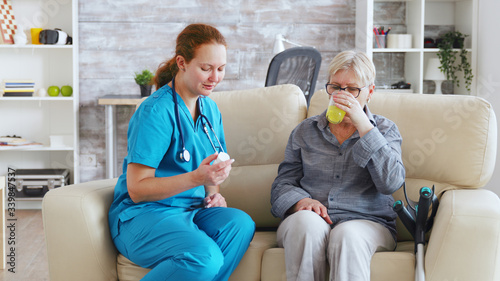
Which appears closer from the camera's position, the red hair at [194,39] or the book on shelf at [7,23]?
the red hair at [194,39]

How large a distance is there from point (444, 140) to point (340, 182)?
0.45 meters

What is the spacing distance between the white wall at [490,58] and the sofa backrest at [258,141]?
84.4 inches

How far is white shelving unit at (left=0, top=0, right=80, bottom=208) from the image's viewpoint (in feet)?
14.2

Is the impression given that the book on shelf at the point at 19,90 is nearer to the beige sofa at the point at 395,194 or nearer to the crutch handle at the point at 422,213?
the beige sofa at the point at 395,194

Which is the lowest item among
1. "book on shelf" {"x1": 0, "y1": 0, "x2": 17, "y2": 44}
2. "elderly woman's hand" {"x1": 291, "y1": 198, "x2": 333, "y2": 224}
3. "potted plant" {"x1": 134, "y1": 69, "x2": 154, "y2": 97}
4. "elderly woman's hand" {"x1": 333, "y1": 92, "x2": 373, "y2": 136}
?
"elderly woman's hand" {"x1": 291, "y1": 198, "x2": 333, "y2": 224}

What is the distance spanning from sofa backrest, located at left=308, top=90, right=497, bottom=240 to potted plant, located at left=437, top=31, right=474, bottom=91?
224cm

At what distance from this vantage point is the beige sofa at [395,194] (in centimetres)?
165

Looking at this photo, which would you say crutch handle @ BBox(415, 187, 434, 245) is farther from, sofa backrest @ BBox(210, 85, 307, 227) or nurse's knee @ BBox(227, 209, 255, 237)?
sofa backrest @ BBox(210, 85, 307, 227)

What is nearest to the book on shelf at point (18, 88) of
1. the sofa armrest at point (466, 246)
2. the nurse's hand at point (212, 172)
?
the nurse's hand at point (212, 172)

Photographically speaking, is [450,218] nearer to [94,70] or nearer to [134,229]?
[134,229]

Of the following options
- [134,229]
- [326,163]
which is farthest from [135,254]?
[326,163]

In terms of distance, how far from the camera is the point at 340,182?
194cm

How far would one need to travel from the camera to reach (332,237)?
173 centimetres

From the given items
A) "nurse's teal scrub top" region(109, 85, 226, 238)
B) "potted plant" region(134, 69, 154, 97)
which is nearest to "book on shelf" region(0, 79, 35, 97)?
"potted plant" region(134, 69, 154, 97)
